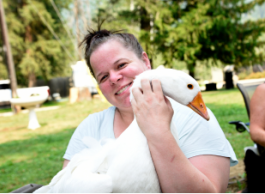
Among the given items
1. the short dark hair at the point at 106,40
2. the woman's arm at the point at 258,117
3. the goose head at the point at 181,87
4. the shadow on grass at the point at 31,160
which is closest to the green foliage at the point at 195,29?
the shadow on grass at the point at 31,160

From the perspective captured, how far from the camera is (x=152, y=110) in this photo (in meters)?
1.09

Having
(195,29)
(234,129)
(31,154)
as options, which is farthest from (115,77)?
(195,29)

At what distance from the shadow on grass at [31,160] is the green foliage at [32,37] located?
48.8ft

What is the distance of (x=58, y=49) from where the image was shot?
21000 millimetres

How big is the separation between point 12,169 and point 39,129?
351cm

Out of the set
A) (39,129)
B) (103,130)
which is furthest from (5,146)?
(103,130)

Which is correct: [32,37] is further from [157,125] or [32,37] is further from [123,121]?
[157,125]

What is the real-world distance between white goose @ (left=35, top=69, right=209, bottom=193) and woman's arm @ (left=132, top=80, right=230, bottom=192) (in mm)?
57

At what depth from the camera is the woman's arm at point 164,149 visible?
3.42 ft

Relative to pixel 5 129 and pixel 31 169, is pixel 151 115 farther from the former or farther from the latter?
pixel 5 129

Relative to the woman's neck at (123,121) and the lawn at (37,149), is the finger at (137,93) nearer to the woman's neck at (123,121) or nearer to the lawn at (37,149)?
the woman's neck at (123,121)

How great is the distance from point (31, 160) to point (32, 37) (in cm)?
1914

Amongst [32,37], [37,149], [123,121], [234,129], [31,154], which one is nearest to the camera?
[123,121]

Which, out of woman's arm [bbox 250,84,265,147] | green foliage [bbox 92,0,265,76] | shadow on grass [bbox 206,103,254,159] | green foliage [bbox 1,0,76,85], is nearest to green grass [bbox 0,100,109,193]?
woman's arm [bbox 250,84,265,147]
